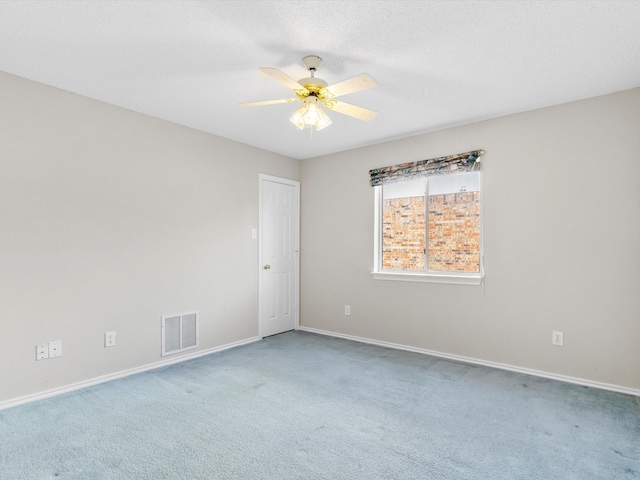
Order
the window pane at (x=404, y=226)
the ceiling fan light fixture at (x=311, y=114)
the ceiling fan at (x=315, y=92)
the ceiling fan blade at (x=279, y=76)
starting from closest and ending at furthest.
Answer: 1. the ceiling fan blade at (x=279, y=76)
2. the ceiling fan at (x=315, y=92)
3. the ceiling fan light fixture at (x=311, y=114)
4. the window pane at (x=404, y=226)

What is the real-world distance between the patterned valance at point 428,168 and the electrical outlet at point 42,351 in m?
3.49

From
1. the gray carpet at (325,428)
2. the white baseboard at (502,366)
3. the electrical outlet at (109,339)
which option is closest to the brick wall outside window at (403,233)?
the white baseboard at (502,366)

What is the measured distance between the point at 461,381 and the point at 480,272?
1083mm

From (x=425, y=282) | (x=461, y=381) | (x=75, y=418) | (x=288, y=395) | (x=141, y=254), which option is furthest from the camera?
(x=425, y=282)

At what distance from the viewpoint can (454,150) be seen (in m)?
3.81

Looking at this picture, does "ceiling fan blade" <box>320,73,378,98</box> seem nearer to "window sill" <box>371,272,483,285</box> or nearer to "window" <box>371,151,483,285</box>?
"window" <box>371,151,483,285</box>

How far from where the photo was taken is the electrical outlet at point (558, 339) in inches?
125

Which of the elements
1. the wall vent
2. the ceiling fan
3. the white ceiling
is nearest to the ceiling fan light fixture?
the ceiling fan

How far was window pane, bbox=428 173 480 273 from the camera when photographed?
377cm

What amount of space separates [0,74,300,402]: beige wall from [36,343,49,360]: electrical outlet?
1.7 inches

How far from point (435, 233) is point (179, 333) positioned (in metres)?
2.88

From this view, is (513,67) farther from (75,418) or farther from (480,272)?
(75,418)

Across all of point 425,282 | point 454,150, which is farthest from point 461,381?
point 454,150

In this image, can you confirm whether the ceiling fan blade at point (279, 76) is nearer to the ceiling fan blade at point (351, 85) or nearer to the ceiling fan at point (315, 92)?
the ceiling fan at point (315, 92)
